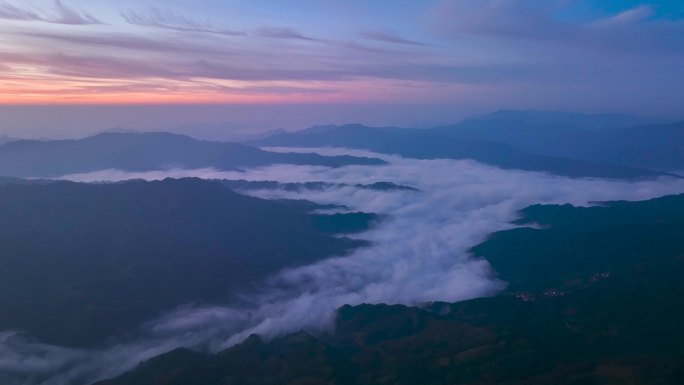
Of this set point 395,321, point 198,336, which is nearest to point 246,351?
point 198,336

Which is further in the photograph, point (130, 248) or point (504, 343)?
point (130, 248)

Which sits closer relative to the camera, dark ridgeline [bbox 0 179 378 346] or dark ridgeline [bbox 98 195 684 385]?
dark ridgeline [bbox 98 195 684 385]

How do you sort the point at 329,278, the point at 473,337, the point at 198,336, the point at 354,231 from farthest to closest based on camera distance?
1. the point at 354,231
2. the point at 329,278
3. the point at 198,336
4. the point at 473,337

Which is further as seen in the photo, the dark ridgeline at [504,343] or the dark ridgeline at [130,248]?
the dark ridgeline at [130,248]

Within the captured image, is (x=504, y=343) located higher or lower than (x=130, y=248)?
lower

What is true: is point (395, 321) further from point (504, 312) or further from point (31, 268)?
point (31, 268)
